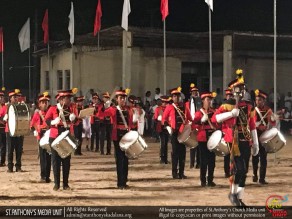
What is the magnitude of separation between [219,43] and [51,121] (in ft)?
63.5

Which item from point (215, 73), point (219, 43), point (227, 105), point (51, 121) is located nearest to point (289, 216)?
point (227, 105)

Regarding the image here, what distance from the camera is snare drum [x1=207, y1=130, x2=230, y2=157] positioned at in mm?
11352

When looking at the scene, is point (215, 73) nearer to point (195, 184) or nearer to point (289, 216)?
point (195, 184)

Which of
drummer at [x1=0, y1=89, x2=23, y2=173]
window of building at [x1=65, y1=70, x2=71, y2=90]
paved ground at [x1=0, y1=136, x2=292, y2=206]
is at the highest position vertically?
window of building at [x1=65, y1=70, x2=71, y2=90]

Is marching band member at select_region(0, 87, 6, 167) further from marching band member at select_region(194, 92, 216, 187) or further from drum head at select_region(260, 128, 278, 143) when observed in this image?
drum head at select_region(260, 128, 278, 143)

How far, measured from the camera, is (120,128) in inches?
487

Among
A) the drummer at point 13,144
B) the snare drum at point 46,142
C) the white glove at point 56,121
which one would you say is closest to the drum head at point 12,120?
the drummer at point 13,144

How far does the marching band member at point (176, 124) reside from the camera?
13.8m

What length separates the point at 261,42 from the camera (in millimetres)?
30688

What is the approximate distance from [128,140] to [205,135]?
1762mm

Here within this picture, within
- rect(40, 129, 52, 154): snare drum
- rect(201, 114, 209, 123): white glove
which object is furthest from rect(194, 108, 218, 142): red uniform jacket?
rect(40, 129, 52, 154): snare drum

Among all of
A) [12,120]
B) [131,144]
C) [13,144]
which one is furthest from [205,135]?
[13,144]

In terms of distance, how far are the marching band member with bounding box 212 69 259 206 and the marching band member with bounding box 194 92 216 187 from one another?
2.40m

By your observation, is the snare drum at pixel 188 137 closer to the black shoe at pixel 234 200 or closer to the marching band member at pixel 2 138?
the black shoe at pixel 234 200
